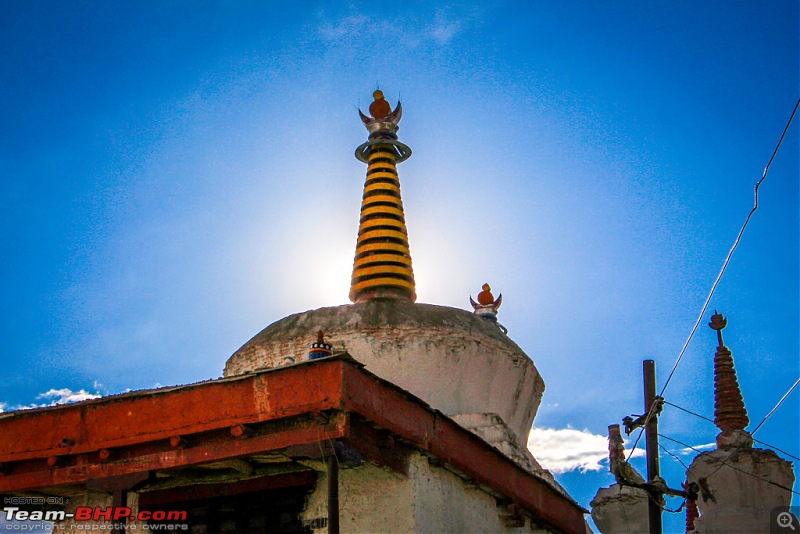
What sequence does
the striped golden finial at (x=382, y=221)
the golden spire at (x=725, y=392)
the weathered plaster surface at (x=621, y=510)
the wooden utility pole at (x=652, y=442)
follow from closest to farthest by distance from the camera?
the wooden utility pole at (x=652, y=442) < the weathered plaster surface at (x=621, y=510) < the striped golden finial at (x=382, y=221) < the golden spire at (x=725, y=392)

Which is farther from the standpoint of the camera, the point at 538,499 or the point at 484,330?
the point at 484,330

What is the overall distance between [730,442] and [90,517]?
1067 centimetres

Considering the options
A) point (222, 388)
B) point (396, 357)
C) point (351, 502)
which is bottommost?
point (351, 502)

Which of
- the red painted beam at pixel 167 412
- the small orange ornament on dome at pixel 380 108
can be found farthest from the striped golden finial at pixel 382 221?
the red painted beam at pixel 167 412

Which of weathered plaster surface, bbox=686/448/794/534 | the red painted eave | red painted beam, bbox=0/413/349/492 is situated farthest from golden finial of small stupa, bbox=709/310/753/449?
red painted beam, bbox=0/413/349/492

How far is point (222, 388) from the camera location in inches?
510

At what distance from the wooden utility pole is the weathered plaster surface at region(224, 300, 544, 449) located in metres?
3.84

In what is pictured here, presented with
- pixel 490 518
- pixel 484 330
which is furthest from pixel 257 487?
pixel 484 330

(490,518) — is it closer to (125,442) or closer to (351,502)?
(351,502)

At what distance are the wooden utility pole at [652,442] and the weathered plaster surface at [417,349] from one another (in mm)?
3841

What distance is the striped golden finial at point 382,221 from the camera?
69.0 feet

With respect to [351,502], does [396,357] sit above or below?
above

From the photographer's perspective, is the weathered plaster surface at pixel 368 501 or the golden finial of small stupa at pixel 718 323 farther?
the golden finial of small stupa at pixel 718 323

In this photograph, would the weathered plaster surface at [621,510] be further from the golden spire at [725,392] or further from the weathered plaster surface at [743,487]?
the golden spire at [725,392]
